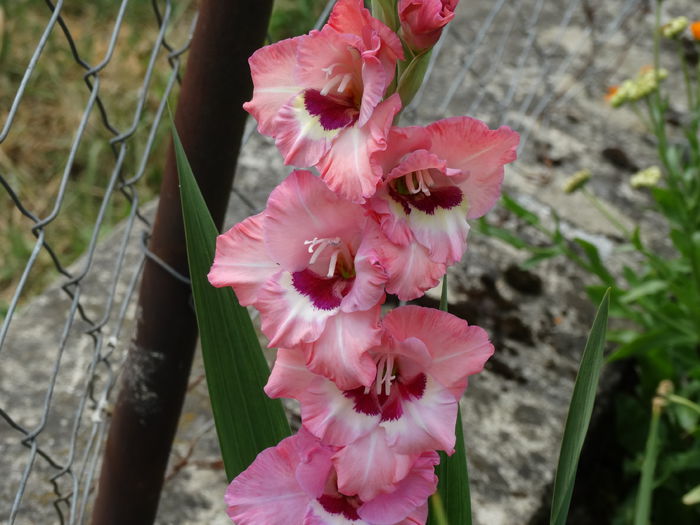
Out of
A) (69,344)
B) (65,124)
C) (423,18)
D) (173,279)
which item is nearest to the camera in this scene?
(423,18)

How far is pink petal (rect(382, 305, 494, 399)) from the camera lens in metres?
0.58

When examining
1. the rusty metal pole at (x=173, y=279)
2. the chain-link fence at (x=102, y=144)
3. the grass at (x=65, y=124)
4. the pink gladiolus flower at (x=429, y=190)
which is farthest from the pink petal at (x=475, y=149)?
the grass at (x=65, y=124)

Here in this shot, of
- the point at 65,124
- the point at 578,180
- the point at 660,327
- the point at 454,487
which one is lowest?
the point at 65,124

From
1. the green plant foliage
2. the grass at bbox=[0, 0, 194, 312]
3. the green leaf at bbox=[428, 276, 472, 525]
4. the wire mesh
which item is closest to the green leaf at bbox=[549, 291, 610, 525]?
the green leaf at bbox=[428, 276, 472, 525]

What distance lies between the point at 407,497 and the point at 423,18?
0.33 m

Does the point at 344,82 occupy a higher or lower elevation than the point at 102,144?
higher

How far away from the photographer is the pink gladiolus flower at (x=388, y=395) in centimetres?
59

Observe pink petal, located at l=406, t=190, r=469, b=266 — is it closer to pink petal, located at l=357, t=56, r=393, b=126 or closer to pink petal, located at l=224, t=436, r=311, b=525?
pink petal, located at l=357, t=56, r=393, b=126

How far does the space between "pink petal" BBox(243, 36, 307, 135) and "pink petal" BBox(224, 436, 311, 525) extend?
0.23 meters

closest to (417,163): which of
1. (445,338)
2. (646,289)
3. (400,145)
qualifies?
(400,145)

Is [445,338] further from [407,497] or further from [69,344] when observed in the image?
[69,344]

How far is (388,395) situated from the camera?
61 cm

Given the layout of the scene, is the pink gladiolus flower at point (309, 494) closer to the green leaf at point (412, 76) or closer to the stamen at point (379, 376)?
the stamen at point (379, 376)

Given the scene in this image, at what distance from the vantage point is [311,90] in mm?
592
